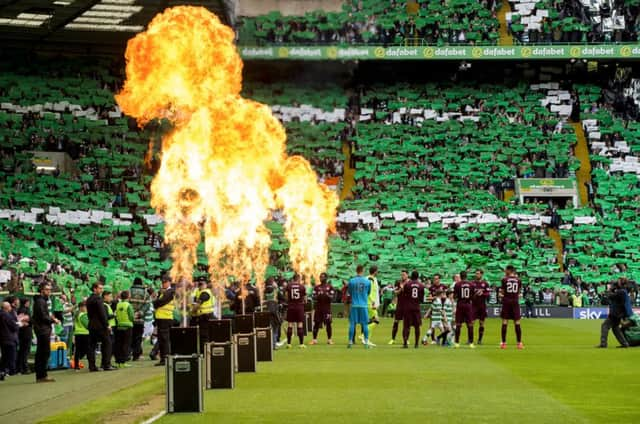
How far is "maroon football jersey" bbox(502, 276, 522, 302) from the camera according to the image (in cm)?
3083

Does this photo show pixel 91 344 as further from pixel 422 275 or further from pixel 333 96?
pixel 333 96

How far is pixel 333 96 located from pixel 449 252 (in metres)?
16.7

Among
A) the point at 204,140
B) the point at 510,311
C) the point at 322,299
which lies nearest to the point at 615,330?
the point at 510,311

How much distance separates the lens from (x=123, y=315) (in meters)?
28.2

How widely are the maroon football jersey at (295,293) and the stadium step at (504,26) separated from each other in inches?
1591

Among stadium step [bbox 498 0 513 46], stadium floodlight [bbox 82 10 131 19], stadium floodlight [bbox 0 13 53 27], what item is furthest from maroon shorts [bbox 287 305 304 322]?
stadium step [bbox 498 0 513 46]

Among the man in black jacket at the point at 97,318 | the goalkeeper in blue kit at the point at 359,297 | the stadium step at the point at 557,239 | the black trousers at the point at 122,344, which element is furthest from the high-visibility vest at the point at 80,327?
the stadium step at the point at 557,239

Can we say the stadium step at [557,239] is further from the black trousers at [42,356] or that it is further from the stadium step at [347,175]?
the black trousers at [42,356]

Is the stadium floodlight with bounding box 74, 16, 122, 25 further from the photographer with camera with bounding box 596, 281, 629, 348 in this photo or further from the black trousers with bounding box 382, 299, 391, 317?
the photographer with camera with bounding box 596, 281, 629, 348

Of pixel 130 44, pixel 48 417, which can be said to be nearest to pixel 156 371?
pixel 48 417

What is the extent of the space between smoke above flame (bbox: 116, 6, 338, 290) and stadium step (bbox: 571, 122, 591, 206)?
713 inches

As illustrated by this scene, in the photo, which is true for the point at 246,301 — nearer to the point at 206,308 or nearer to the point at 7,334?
the point at 206,308

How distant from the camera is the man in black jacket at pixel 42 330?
23359 mm

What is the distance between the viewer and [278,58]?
68125 millimetres
